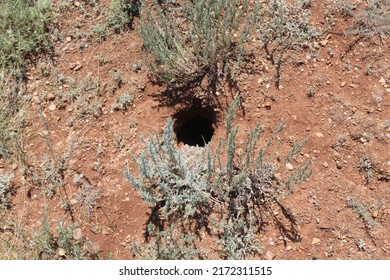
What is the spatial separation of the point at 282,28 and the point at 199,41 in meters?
0.67

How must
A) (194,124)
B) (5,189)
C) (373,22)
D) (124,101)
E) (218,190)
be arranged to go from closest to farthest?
1. (218,190)
2. (5,189)
3. (124,101)
4. (373,22)
5. (194,124)

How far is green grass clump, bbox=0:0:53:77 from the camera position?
3496mm

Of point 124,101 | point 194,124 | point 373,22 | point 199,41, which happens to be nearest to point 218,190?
point 194,124

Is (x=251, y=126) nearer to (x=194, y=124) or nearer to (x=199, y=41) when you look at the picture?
(x=194, y=124)

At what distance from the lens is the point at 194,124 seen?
12.1ft

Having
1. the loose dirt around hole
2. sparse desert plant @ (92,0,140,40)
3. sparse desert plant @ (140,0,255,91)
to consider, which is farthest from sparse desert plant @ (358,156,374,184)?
sparse desert plant @ (92,0,140,40)

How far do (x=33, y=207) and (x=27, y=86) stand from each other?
999 millimetres

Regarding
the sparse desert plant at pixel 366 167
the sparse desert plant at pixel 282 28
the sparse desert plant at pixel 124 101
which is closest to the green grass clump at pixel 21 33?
the sparse desert plant at pixel 124 101

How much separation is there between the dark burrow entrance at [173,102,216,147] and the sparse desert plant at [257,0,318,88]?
25.1 inches

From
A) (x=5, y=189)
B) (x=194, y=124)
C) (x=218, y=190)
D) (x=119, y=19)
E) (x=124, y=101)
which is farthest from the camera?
(x=194, y=124)

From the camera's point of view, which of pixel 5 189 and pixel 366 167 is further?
pixel 5 189

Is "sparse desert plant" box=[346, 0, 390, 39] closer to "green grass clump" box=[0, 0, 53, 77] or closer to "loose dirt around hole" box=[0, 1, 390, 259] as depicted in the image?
"loose dirt around hole" box=[0, 1, 390, 259]

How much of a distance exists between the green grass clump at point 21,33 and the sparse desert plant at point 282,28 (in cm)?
178

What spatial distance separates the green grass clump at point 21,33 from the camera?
3.50 m
